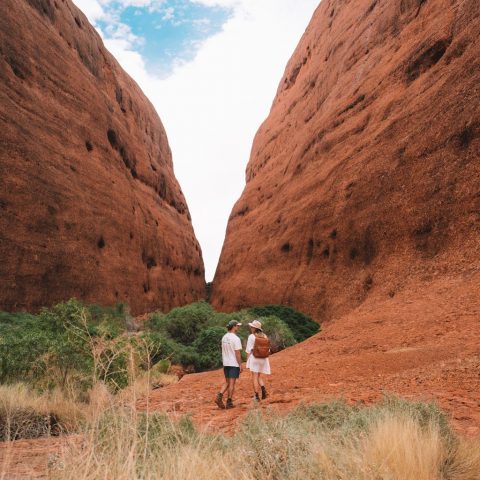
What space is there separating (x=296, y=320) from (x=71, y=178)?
36.8ft

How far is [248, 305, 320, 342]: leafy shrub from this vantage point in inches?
643

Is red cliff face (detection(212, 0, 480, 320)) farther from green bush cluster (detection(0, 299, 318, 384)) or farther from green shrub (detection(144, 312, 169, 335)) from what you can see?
green shrub (detection(144, 312, 169, 335))

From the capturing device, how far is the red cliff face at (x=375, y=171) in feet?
43.7

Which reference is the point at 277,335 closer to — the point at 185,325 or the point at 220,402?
the point at 185,325

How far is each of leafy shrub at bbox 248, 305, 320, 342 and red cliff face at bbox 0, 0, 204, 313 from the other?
24.3 ft

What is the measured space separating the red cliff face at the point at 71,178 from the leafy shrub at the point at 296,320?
7.39 meters

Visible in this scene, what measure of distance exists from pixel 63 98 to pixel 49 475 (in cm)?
2129

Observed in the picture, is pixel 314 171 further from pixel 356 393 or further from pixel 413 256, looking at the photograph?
pixel 356 393

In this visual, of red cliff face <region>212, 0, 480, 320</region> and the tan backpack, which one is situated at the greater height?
red cliff face <region>212, 0, 480, 320</region>

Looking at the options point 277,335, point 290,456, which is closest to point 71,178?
point 277,335

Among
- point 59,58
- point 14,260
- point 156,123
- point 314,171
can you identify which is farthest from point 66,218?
point 156,123

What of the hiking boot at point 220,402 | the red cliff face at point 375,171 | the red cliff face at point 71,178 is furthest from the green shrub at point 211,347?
the hiking boot at point 220,402

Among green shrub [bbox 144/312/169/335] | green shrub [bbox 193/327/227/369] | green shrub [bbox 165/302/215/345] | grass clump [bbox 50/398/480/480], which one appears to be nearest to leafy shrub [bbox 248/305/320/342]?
green shrub [bbox 165/302/215/345]

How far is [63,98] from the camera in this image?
20.8 m
